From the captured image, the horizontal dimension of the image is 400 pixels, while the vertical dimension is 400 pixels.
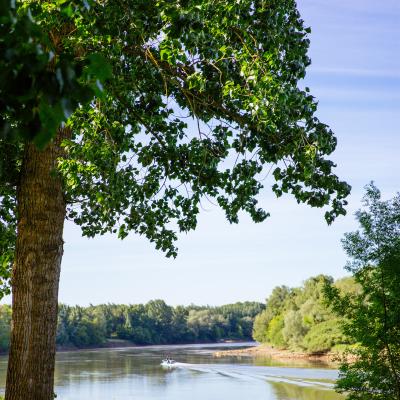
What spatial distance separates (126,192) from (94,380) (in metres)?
33.0

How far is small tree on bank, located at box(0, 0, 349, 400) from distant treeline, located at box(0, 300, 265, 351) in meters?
88.8

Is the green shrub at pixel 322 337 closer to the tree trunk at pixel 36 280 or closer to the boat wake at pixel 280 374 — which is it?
the boat wake at pixel 280 374

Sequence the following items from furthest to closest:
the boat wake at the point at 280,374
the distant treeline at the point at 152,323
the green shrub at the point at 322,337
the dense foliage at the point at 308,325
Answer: the distant treeline at the point at 152,323, the dense foliage at the point at 308,325, the green shrub at the point at 322,337, the boat wake at the point at 280,374

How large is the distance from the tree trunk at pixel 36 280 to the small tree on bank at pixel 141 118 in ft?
0.04

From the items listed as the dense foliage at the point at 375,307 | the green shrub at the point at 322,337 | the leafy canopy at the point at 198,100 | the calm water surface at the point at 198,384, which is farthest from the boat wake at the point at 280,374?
the leafy canopy at the point at 198,100

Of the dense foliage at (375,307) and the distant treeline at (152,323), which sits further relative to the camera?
the distant treeline at (152,323)

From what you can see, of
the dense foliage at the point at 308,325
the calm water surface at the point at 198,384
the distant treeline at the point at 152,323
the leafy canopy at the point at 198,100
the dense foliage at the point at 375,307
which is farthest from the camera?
the distant treeline at the point at 152,323

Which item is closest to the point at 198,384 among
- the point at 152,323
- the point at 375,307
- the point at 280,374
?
the point at 280,374

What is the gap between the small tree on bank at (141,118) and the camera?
663cm

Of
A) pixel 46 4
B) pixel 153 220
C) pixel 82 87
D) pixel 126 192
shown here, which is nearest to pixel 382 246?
pixel 153 220

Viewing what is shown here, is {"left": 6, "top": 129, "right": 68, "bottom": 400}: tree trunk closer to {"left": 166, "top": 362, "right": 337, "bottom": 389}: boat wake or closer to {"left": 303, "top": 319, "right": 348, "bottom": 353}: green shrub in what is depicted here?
{"left": 166, "top": 362, "right": 337, "bottom": 389}: boat wake

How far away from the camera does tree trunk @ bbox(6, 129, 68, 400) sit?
6727 mm

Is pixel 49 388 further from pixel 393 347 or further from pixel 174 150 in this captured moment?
pixel 393 347

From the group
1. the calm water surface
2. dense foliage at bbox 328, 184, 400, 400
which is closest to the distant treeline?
the calm water surface
